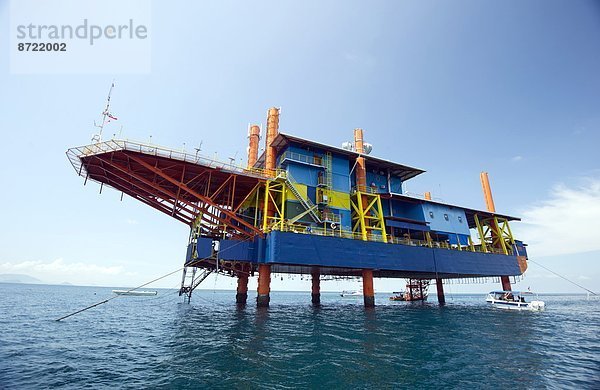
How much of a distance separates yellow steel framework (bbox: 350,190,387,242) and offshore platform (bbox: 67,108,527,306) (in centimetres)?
14

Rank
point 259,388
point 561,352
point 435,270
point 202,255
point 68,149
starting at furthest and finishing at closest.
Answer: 1. point 435,270
2. point 202,255
3. point 68,149
4. point 561,352
5. point 259,388

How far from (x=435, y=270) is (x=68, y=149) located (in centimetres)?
4156

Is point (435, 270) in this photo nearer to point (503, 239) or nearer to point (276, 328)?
point (503, 239)

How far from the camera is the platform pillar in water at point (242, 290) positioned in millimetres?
40200

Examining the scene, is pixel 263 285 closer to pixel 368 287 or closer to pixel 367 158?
pixel 368 287

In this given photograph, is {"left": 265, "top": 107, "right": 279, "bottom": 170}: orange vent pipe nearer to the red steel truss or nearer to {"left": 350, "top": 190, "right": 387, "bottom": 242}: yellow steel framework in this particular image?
the red steel truss

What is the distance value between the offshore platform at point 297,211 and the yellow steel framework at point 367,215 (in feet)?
0.44

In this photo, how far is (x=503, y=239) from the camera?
48.9 metres

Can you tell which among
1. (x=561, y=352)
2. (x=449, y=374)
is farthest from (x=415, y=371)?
(x=561, y=352)

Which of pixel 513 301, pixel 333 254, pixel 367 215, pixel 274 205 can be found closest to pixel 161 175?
pixel 274 205

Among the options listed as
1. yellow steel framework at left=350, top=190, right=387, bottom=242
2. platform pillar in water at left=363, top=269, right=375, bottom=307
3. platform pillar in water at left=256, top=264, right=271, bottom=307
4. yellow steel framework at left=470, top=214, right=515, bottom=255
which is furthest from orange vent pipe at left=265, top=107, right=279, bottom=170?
yellow steel framework at left=470, top=214, right=515, bottom=255

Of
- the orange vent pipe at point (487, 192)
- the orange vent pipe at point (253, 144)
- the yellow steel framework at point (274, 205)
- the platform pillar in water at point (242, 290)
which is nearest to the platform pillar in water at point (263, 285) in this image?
the yellow steel framework at point (274, 205)

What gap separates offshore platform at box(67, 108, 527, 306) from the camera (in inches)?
1055

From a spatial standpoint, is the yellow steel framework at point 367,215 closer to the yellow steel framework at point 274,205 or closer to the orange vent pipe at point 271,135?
the yellow steel framework at point 274,205
